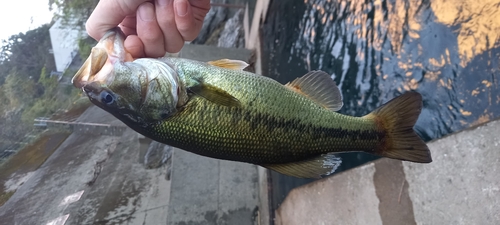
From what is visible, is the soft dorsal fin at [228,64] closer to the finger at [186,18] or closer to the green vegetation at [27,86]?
the finger at [186,18]

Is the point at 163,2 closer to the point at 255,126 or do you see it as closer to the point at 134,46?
the point at 134,46

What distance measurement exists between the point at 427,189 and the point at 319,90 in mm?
1770

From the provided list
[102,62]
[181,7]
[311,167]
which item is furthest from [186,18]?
[311,167]

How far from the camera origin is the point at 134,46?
164cm

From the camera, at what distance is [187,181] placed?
527cm

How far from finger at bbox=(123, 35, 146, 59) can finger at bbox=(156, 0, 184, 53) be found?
0.13 meters

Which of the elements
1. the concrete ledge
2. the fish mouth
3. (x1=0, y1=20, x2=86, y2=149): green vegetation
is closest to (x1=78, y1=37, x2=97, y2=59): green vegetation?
(x1=0, y1=20, x2=86, y2=149): green vegetation

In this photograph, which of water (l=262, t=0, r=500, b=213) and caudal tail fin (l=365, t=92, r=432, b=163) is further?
water (l=262, t=0, r=500, b=213)

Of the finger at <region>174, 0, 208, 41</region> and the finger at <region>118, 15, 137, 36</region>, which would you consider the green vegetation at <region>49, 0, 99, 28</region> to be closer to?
the finger at <region>118, 15, 137, 36</region>

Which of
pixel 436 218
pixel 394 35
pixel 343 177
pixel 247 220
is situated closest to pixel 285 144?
pixel 436 218

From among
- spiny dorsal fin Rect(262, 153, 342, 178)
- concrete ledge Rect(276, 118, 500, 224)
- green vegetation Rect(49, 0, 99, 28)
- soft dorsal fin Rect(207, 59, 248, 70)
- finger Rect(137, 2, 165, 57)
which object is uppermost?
green vegetation Rect(49, 0, 99, 28)

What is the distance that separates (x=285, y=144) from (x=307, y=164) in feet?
0.48

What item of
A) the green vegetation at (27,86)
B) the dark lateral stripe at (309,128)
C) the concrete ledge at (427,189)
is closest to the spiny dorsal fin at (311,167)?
the dark lateral stripe at (309,128)

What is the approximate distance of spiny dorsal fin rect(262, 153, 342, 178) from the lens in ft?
4.97
